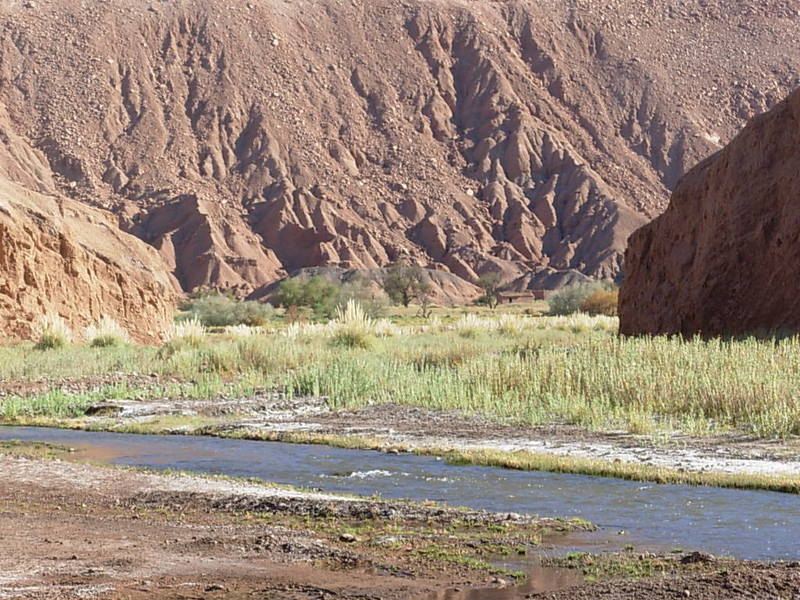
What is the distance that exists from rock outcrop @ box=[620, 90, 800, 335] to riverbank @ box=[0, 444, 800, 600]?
17325 mm

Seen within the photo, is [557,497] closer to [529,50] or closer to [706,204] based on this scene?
[706,204]

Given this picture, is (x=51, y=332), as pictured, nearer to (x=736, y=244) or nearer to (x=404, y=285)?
(x=736, y=244)

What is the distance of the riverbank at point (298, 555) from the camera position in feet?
22.5

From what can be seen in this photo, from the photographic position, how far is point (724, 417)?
618 inches

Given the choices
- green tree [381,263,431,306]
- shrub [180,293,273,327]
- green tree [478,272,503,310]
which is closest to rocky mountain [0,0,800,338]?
green tree [478,272,503,310]

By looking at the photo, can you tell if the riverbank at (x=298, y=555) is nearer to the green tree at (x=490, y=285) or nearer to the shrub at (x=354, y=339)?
the shrub at (x=354, y=339)

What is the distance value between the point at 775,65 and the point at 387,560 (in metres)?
106

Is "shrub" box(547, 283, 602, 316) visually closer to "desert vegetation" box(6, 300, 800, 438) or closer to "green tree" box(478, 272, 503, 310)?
"green tree" box(478, 272, 503, 310)

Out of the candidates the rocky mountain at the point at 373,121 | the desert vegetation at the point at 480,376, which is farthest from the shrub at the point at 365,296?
the desert vegetation at the point at 480,376

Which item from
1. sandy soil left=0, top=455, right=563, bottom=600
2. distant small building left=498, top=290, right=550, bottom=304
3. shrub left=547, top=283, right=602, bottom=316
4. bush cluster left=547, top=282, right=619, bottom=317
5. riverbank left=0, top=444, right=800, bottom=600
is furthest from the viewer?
distant small building left=498, top=290, right=550, bottom=304

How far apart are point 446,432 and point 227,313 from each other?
42787 mm

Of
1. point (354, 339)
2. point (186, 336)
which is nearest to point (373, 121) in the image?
point (186, 336)

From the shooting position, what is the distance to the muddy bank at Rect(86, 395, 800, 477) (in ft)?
41.8

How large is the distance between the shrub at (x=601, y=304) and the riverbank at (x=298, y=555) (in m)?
45.8
